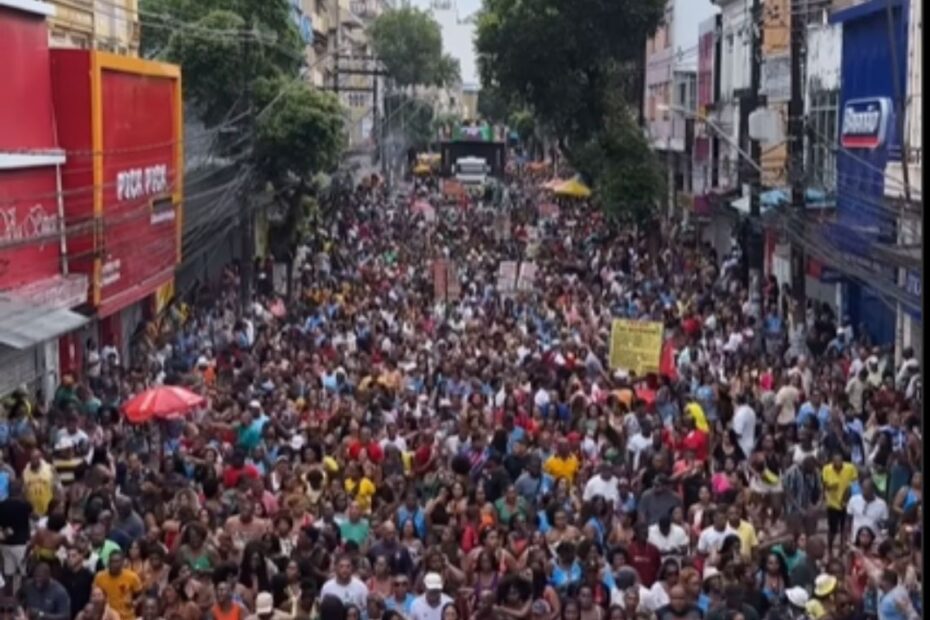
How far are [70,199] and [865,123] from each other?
1202cm

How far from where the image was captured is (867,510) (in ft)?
51.2

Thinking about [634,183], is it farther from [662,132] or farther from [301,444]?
[301,444]

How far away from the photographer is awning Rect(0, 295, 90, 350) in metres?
20.8

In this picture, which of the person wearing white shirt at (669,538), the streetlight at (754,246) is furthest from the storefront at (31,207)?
the streetlight at (754,246)

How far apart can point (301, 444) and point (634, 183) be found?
110ft

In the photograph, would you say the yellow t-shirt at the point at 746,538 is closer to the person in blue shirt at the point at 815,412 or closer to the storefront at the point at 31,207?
the person in blue shirt at the point at 815,412

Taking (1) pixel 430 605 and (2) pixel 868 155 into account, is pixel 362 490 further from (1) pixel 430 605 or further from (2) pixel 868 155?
(2) pixel 868 155

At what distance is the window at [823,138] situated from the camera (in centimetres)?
3575

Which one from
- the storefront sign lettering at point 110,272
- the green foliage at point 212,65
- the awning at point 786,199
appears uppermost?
the green foliage at point 212,65

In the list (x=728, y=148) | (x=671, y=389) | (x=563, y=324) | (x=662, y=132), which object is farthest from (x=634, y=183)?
(x=671, y=389)

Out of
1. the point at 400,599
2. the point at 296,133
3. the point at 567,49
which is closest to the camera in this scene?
the point at 400,599

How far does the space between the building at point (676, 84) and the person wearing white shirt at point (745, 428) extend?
1507 inches

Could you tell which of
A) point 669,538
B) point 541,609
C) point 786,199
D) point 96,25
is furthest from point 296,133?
point 541,609

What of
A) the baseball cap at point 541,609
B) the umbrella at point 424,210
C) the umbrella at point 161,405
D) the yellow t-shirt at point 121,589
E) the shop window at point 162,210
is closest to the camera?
the baseball cap at point 541,609
